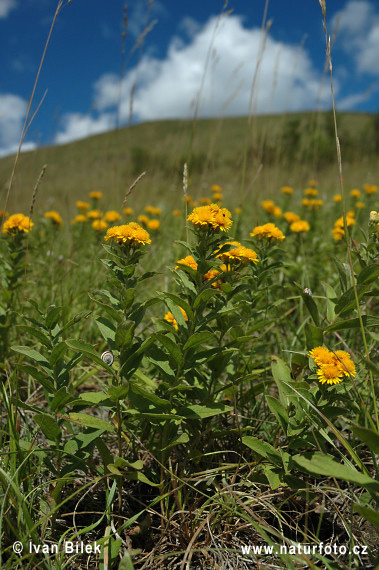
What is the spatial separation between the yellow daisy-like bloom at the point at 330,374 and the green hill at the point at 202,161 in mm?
1325

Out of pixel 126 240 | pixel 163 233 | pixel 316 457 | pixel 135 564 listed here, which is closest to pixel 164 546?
pixel 135 564

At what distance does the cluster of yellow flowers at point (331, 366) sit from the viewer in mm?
1209

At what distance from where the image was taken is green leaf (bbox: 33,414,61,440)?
1175 millimetres

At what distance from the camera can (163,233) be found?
161 inches

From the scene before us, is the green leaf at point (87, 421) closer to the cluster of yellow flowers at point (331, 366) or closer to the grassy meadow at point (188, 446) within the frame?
the grassy meadow at point (188, 446)

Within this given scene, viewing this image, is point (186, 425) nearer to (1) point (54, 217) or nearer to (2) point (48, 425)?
(2) point (48, 425)

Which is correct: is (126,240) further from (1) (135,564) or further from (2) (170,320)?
(1) (135,564)

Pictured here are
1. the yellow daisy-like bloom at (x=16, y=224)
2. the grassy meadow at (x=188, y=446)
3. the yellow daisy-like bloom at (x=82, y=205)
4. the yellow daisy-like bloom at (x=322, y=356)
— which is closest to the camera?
the grassy meadow at (x=188, y=446)

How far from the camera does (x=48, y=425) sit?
121 centimetres

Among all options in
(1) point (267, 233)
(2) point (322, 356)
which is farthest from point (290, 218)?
(2) point (322, 356)

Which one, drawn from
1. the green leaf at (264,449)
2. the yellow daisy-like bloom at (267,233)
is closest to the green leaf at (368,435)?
the green leaf at (264,449)

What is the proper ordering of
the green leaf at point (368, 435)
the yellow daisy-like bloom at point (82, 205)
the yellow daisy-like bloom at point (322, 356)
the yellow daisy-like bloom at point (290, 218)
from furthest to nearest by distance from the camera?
the yellow daisy-like bloom at point (82, 205)
the yellow daisy-like bloom at point (290, 218)
the yellow daisy-like bloom at point (322, 356)
the green leaf at point (368, 435)

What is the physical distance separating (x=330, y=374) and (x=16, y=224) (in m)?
1.72

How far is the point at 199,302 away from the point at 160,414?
0.39 metres
